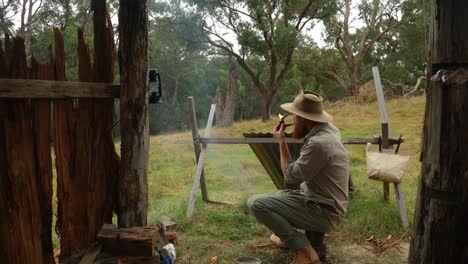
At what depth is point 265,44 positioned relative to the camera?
1700 centimetres

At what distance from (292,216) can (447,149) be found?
1.84 m

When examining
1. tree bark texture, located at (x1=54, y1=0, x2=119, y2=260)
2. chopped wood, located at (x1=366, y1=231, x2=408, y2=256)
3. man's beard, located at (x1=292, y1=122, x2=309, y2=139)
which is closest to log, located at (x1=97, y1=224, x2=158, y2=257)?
tree bark texture, located at (x1=54, y1=0, x2=119, y2=260)

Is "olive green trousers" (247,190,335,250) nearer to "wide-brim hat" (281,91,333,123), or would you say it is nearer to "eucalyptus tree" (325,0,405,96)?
"wide-brim hat" (281,91,333,123)

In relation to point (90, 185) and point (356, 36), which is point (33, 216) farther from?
point (356, 36)

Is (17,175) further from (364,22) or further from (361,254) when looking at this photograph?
(364,22)

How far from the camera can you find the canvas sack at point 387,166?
4418 mm

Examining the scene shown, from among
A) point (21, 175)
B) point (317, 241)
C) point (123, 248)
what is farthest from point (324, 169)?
point (21, 175)

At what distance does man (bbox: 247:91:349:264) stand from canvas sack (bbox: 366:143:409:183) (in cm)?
114

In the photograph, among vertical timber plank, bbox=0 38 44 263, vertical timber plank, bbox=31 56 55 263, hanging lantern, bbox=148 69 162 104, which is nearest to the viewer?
vertical timber plank, bbox=0 38 44 263

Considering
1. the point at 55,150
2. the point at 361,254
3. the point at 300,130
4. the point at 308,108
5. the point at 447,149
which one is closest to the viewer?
the point at 447,149

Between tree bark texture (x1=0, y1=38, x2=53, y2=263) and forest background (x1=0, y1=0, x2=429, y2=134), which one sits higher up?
forest background (x1=0, y1=0, x2=429, y2=134)

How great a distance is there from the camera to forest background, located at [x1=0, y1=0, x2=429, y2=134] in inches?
583

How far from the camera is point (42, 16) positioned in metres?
14.4

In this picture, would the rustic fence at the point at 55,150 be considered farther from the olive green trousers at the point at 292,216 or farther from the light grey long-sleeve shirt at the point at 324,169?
the light grey long-sleeve shirt at the point at 324,169
